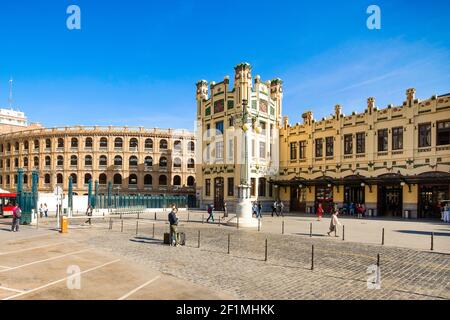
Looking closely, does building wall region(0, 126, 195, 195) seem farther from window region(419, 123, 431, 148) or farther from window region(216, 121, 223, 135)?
window region(419, 123, 431, 148)

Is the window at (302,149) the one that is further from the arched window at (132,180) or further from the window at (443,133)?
the arched window at (132,180)

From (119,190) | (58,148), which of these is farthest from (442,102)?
(58,148)

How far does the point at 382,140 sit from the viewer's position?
36062 mm

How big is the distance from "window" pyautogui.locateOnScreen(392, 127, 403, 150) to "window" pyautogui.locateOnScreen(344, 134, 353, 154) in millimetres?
4792

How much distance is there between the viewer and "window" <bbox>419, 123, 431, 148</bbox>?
32406 mm

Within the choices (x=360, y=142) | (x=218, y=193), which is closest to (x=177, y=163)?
(x=218, y=193)

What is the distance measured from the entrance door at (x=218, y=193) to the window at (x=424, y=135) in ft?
78.2

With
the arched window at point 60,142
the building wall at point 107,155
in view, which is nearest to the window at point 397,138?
the building wall at point 107,155

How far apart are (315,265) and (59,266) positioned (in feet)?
30.0

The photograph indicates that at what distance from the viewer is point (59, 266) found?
11.7 metres

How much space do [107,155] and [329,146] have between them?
143 ft

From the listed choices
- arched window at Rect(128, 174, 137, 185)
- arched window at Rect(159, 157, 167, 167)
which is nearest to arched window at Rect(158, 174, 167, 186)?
arched window at Rect(159, 157, 167, 167)

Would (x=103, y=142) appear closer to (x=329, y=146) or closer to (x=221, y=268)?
(x=329, y=146)
